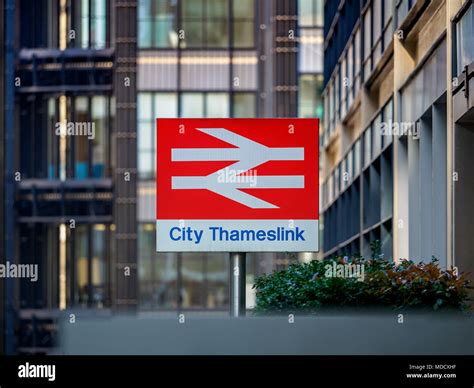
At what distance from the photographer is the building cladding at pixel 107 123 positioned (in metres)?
11.4

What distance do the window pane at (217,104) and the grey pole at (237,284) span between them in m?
4.58

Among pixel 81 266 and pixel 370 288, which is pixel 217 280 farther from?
pixel 370 288

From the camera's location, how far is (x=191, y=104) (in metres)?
12.9

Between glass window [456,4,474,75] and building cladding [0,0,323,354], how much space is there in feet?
4.99

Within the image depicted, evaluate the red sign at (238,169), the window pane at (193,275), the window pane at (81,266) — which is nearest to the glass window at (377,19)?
the window pane at (193,275)

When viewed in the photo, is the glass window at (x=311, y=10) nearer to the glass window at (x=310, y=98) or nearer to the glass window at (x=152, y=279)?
the glass window at (x=310, y=98)

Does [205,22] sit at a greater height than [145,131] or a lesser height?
greater

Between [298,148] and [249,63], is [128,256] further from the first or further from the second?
[298,148]

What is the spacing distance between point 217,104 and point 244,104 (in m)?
2.10

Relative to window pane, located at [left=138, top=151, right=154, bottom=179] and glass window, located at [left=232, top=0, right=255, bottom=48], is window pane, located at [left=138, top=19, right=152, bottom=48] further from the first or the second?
window pane, located at [left=138, top=151, right=154, bottom=179]

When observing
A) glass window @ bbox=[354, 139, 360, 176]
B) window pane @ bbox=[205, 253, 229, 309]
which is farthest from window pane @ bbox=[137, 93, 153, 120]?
glass window @ bbox=[354, 139, 360, 176]

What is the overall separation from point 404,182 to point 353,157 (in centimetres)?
364

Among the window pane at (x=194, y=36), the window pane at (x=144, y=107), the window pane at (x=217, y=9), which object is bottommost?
the window pane at (x=144, y=107)
